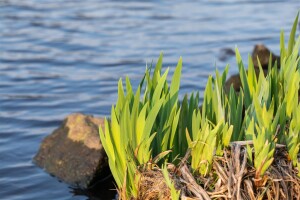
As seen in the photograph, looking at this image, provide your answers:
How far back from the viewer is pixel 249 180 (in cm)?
390

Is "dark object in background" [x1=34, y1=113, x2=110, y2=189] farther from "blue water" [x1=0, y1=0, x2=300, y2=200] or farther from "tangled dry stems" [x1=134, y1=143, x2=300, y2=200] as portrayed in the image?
"tangled dry stems" [x1=134, y1=143, x2=300, y2=200]

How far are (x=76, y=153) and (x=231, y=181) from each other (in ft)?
9.53

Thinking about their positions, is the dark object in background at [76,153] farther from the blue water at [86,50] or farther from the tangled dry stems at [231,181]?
the tangled dry stems at [231,181]

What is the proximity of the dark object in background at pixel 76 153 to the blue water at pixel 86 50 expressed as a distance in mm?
Result: 127

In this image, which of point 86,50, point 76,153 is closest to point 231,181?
point 76,153

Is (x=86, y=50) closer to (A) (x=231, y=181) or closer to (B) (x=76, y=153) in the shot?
(B) (x=76, y=153)

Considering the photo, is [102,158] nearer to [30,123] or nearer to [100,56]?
[30,123]

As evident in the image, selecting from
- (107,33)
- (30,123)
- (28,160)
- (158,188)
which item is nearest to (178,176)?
(158,188)

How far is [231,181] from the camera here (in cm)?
383

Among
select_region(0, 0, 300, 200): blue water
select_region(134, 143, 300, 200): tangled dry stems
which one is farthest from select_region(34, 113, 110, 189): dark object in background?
select_region(134, 143, 300, 200): tangled dry stems

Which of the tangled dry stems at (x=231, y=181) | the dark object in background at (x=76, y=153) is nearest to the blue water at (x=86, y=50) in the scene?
the dark object in background at (x=76, y=153)

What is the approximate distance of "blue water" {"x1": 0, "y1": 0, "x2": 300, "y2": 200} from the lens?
7.67 m

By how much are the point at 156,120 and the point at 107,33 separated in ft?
23.9

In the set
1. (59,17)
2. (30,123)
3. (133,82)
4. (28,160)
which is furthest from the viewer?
(59,17)
